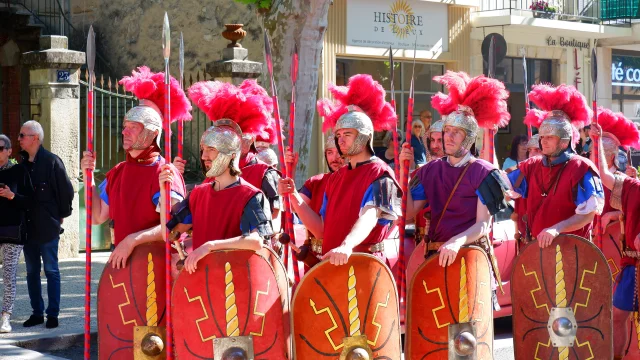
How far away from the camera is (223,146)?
5.89m

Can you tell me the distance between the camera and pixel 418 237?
24.3ft

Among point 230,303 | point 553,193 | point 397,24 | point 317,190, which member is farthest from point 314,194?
point 397,24

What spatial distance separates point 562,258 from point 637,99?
66.2ft

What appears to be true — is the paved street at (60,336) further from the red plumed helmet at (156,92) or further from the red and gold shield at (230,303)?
the red and gold shield at (230,303)

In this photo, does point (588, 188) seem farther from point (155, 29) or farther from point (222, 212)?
point (155, 29)

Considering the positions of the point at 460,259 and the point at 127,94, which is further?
the point at 127,94

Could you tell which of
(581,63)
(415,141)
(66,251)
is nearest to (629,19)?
(581,63)

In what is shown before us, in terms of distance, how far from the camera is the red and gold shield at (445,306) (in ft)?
20.3

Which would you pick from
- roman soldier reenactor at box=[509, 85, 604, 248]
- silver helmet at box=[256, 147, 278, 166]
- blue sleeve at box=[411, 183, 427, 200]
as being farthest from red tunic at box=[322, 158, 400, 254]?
silver helmet at box=[256, 147, 278, 166]

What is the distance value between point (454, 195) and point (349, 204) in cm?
70

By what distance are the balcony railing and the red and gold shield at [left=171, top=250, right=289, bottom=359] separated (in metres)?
16.2

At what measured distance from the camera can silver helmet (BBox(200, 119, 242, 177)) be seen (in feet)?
19.2

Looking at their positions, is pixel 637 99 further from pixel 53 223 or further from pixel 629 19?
pixel 53 223

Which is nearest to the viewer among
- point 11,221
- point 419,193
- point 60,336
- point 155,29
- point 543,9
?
point 419,193
